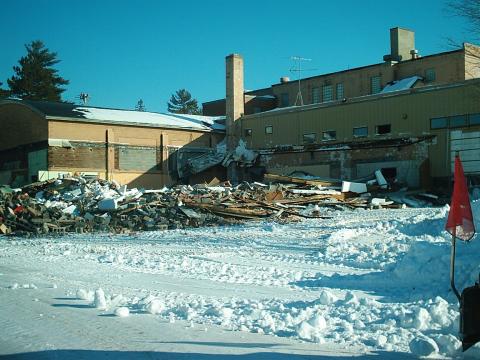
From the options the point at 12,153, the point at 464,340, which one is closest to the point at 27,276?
the point at 464,340

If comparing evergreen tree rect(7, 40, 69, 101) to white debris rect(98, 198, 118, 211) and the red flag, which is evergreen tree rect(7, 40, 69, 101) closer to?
white debris rect(98, 198, 118, 211)

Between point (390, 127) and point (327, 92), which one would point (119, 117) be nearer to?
point (390, 127)

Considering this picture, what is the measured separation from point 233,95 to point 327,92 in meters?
12.6

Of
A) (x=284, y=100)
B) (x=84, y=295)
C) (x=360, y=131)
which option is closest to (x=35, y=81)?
(x=284, y=100)

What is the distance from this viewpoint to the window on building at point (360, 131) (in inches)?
1513

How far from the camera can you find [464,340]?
519 centimetres

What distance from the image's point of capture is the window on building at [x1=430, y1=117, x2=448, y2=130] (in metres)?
33.9

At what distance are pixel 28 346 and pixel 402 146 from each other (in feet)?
107

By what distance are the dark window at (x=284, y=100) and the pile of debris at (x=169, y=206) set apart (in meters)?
29.3

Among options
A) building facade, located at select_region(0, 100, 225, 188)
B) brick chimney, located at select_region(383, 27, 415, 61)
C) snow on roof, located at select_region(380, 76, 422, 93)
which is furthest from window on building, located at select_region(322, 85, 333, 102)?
building facade, located at select_region(0, 100, 225, 188)

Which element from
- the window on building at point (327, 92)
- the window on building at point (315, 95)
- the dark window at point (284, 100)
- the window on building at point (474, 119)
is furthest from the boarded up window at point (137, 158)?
the window on building at point (474, 119)

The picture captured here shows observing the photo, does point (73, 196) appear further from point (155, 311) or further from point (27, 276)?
point (155, 311)

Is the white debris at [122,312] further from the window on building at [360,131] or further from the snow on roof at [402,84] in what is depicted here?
the snow on roof at [402,84]

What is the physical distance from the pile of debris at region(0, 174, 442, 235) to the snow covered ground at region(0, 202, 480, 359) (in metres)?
7.88
